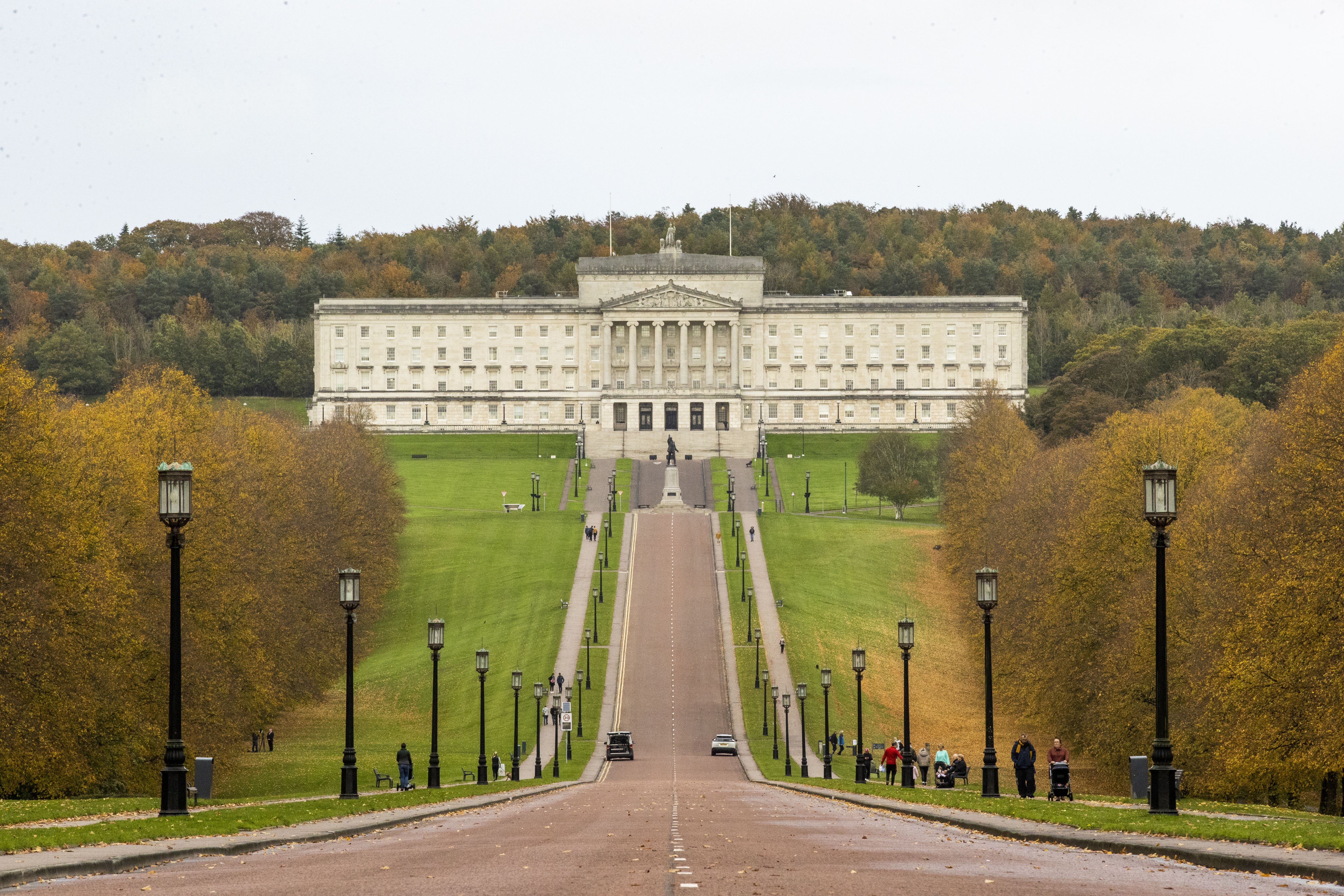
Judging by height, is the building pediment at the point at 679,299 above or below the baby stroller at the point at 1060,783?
above

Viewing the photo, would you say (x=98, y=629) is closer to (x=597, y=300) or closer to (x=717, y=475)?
(x=717, y=475)

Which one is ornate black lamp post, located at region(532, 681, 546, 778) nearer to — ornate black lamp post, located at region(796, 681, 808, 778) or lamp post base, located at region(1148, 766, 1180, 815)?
Result: ornate black lamp post, located at region(796, 681, 808, 778)

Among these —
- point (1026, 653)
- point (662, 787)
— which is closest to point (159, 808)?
point (662, 787)

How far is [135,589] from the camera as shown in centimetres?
4250

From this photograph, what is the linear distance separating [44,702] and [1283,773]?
82.7 feet

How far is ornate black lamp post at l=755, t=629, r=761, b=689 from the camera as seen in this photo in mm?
63281

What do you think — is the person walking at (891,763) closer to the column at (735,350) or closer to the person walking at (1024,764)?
the person walking at (1024,764)

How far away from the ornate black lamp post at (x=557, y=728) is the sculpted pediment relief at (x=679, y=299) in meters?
104

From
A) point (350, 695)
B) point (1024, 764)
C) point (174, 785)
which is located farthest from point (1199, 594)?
point (174, 785)

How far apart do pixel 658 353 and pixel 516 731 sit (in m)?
117

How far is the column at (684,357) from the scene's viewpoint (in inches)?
6417

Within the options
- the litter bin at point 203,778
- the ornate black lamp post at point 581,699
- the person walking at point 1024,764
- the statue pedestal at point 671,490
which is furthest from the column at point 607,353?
the litter bin at point 203,778

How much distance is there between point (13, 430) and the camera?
3575 cm

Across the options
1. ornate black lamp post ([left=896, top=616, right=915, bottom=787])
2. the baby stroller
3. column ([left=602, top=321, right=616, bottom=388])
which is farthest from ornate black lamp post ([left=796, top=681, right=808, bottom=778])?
column ([left=602, top=321, right=616, bottom=388])
